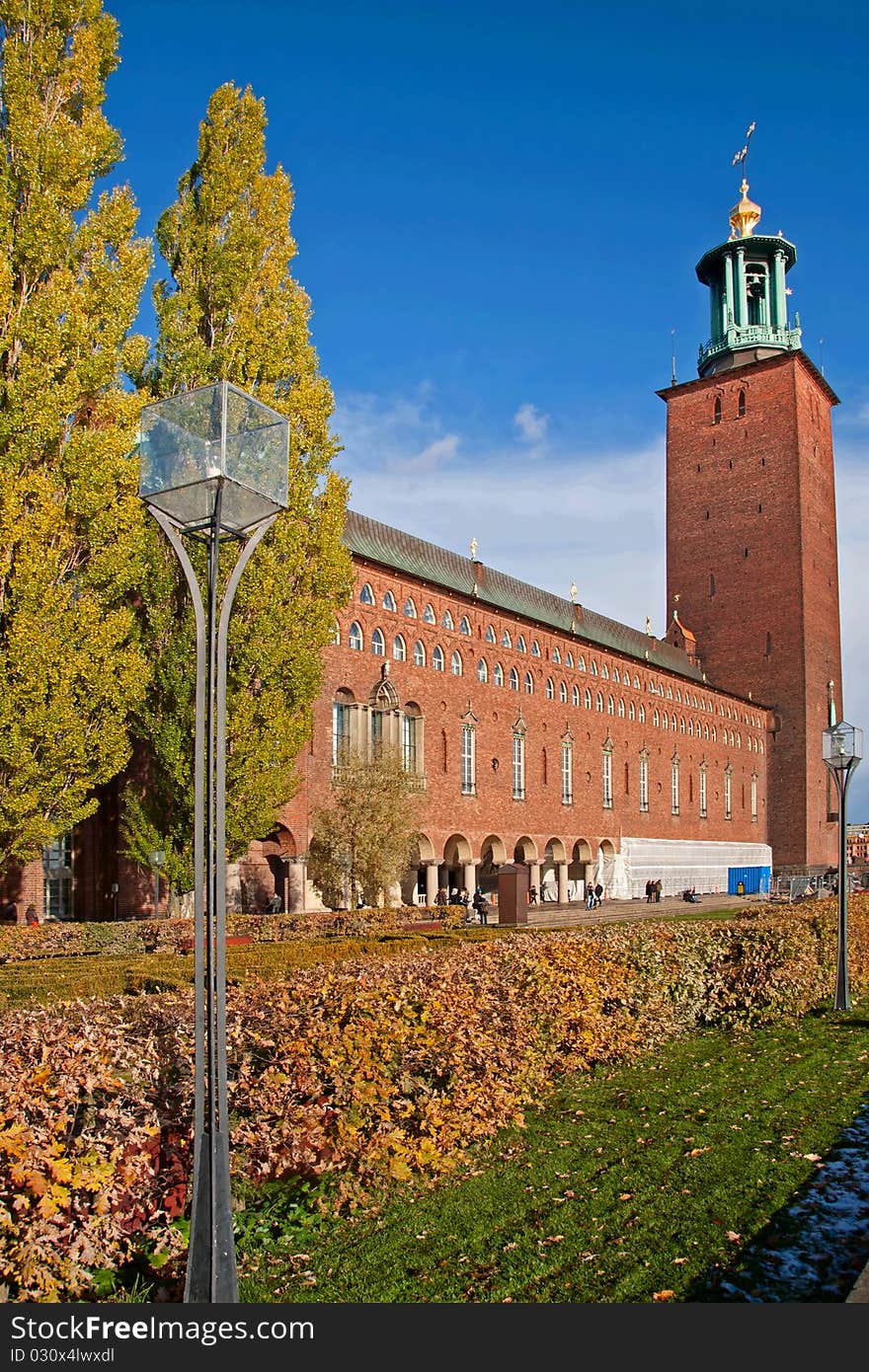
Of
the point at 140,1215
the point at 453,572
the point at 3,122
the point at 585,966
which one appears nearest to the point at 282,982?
the point at 140,1215

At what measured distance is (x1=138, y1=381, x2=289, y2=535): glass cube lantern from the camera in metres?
5.08

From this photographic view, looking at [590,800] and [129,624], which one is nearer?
[129,624]

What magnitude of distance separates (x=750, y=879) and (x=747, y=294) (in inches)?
1293

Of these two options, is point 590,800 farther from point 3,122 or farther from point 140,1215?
point 140,1215

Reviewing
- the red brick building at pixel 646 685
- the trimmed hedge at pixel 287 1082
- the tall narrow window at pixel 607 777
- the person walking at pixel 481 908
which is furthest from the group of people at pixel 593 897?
the trimmed hedge at pixel 287 1082

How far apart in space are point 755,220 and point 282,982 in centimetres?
6618

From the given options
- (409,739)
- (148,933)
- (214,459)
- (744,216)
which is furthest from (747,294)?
(214,459)

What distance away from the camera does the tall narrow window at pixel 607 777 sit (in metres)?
47.5

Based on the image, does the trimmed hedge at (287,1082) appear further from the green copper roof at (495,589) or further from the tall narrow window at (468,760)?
the tall narrow window at (468,760)

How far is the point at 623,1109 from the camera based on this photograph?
26.7ft

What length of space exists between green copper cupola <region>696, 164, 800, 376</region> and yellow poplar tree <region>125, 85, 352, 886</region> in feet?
153

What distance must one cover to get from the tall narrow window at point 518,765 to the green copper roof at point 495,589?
453 centimetres

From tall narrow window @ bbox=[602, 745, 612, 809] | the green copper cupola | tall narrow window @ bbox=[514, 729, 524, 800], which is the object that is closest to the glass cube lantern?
tall narrow window @ bbox=[514, 729, 524, 800]

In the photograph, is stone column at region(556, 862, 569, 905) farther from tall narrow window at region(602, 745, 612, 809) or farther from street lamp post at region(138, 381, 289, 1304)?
street lamp post at region(138, 381, 289, 1304)
